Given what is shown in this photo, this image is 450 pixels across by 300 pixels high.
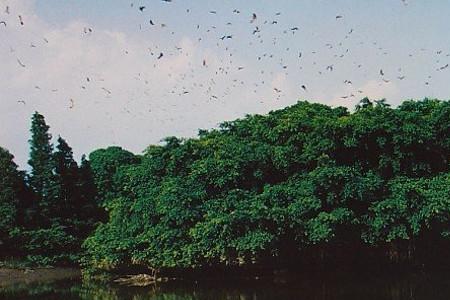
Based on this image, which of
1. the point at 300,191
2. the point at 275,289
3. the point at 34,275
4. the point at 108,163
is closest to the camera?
the point at 275,289

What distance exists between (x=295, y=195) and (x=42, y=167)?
21.2 metres

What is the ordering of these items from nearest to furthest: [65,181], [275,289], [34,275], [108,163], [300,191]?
[275,289] → [300,191] → [34,275] → [108,163] → [65,181]

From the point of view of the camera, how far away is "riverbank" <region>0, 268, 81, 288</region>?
3503 cm

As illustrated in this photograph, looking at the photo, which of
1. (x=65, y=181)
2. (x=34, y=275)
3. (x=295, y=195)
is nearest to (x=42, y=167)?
(x=65, y=181)

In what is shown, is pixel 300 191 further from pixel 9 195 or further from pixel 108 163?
pixel 9 195

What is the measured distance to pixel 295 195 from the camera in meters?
26.8

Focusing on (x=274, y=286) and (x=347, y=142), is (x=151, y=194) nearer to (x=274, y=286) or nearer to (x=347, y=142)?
(x=274, y=286)

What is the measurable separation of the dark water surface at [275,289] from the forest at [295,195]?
1.31 m

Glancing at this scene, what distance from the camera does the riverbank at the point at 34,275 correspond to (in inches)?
1379

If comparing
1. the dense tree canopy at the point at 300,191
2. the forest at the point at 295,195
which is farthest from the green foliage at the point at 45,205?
the dense tree canopy at the point at 300,191

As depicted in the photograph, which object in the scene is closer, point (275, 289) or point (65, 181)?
point (275, 289)

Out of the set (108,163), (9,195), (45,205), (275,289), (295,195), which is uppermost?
(108,163)

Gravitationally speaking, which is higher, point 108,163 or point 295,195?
point 108,163

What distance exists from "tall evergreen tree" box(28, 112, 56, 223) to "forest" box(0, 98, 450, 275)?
7.93 metres
